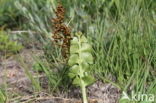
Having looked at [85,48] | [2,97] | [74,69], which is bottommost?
[2,97]

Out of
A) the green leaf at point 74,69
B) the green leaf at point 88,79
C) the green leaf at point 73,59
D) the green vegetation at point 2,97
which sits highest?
the green leaf at point 73,59

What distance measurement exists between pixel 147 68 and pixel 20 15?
1985 millimetres

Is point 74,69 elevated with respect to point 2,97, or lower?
elevated

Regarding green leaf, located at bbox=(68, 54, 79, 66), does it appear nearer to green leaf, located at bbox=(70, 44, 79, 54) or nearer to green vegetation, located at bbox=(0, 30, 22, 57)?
green leaf, located at bbox=(70, 44, 79, 54)

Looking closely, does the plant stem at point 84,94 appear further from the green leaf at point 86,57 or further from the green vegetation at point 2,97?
the green vegetation at point 2,97

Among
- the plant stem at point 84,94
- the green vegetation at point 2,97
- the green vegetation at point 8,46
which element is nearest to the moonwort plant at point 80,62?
the plant stem at point 84,94

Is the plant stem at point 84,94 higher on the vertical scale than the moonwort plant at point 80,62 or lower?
lower

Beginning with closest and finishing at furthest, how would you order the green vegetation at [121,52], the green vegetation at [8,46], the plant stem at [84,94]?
1. the plant stem at [84,94]
2. the green vegetation at [121,52]
3. the green vegetation at [8,46]

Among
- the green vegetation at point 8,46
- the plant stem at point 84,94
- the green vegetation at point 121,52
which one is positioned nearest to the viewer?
the plant stem at point 84,94

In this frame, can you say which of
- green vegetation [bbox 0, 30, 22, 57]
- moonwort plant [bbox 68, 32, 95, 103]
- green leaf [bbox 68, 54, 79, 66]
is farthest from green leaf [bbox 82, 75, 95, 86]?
green vegetation [bbox 0, 30, 22, 57]

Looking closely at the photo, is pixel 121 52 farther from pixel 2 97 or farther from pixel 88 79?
pixel 2 97

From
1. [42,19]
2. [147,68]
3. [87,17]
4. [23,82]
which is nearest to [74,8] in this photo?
[87,17]

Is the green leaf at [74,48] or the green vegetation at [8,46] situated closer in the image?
the green leaf at [74,48]

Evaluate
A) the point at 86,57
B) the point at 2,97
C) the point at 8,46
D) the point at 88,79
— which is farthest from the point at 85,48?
the point at 8,46
